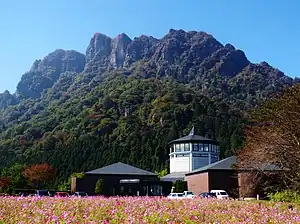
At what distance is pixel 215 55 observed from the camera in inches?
7032

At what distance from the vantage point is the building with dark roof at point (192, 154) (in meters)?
58.3

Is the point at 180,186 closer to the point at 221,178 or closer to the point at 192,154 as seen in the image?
the point at 221,178

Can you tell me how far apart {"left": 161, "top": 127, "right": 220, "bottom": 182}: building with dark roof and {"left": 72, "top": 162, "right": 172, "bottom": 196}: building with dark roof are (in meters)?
5.86

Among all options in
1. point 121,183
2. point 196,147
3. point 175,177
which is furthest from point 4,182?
point 196,147

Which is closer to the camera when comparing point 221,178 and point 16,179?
point 16,179

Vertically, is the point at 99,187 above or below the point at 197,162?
below

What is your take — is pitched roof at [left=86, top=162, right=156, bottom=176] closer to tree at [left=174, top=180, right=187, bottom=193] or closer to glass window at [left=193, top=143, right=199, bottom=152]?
tree at [left=174, top=180, right=187, bottom=193]

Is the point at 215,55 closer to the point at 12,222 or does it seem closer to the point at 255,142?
the point at 255,142

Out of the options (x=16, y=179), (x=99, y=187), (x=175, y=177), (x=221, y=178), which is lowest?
(x=99, y=187)

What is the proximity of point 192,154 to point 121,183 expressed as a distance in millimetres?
12381

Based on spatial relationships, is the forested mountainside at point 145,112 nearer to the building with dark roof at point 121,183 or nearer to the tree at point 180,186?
the tree at point 180,186

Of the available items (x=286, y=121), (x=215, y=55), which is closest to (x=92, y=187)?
(x=286, y=121)

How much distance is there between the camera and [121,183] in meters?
50.8

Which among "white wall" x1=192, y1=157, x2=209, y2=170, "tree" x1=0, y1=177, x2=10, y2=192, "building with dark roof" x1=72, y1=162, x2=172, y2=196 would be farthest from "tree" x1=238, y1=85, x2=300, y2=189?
"white wall" x1=192, y1=157, x2=209, y2=170
